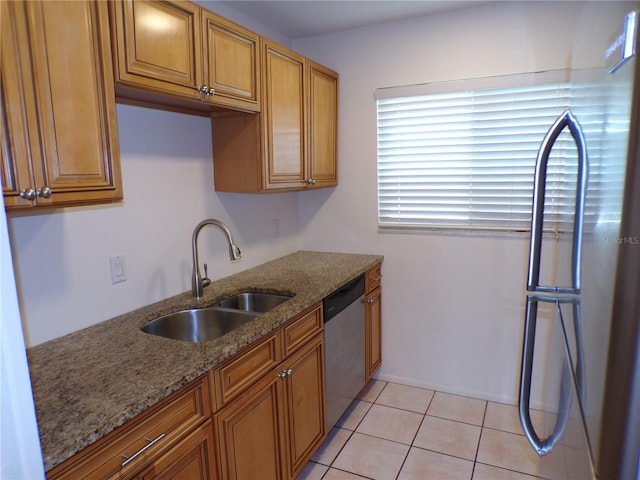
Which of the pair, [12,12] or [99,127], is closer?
[12,12]

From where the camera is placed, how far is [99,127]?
4.29 ft

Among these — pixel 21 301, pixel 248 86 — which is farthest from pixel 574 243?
pixel 21 301

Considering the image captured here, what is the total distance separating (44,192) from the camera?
1.15 m

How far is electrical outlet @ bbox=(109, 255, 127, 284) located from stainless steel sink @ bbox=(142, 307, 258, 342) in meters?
0.25

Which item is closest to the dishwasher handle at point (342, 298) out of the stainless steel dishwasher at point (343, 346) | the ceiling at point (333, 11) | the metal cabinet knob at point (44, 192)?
the stainless steel dishwasher at point (343, 346)

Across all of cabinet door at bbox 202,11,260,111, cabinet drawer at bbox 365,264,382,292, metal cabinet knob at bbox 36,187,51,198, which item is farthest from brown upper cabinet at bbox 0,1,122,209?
cabinet drawer at bbox 365,264,382,292

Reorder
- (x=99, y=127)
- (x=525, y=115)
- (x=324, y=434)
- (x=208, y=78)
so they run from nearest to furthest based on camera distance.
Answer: (x=99, y=127) → (x=208, y=78) → (x=324, y=434) → (x=525, y=115)

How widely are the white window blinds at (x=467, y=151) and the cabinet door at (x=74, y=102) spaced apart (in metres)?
1.88

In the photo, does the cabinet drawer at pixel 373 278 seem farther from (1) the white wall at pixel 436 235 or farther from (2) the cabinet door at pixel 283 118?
(2) the cabinet door at pixel 283 118

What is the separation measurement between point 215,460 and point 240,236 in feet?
4.58

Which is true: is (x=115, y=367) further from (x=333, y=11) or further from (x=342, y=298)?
(x=333, y=11)

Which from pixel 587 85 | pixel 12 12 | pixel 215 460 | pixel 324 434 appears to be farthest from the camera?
pixel 324 434

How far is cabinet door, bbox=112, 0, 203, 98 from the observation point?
1.40 metres

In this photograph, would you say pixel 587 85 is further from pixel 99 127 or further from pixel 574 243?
→ pixel 99 127
